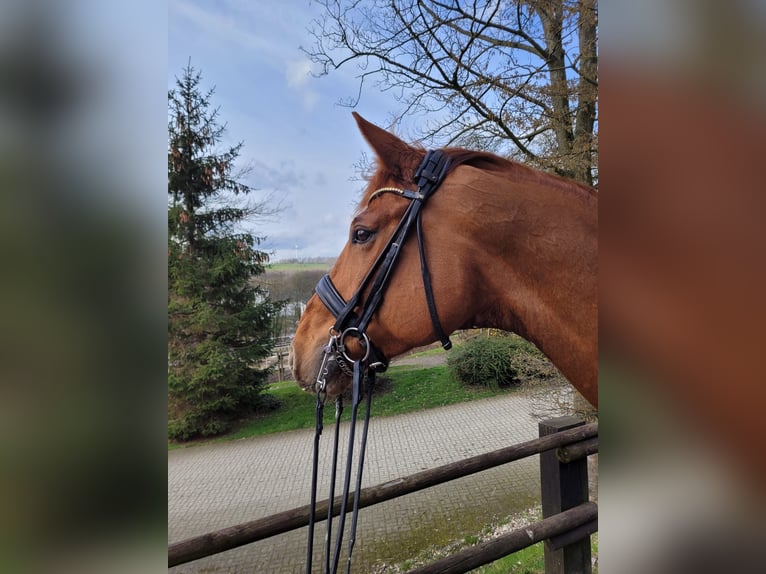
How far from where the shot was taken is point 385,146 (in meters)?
1.39

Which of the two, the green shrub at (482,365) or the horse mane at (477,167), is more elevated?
the horse mane at (477,167)

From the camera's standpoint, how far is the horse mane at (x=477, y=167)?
126 cm

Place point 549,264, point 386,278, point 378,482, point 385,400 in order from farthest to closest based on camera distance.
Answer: point 385,400 → point 378,482 → point 386,278 → point 549,264

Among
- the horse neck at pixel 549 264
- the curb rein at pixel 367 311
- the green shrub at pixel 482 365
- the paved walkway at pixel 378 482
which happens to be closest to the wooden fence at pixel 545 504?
the curb rein at pixel 367 311

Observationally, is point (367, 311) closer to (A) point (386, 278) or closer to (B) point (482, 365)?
(A) point (386, 278)

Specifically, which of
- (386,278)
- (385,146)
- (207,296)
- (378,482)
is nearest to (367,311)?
(386,278)

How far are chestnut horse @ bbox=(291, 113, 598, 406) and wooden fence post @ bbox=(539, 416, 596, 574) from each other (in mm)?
1463

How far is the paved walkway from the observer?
487 cm

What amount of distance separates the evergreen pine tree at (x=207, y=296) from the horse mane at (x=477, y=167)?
7.82 metres

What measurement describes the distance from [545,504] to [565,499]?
17cm

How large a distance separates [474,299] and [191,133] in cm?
870

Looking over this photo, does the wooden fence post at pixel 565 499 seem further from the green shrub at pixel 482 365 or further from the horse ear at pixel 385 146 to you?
the green shrub at pixel 482 365
